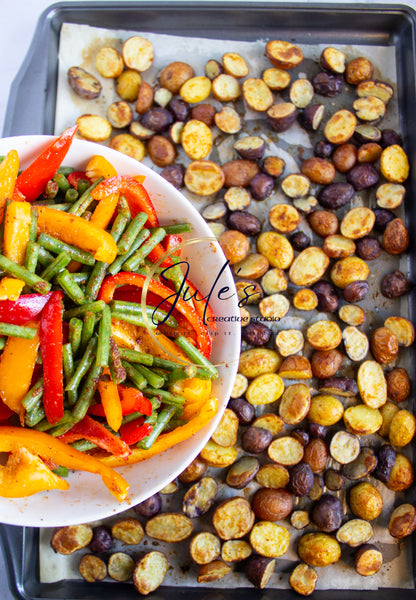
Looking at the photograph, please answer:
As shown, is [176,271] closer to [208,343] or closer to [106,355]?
[208,343]

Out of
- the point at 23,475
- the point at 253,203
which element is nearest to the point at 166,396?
the point at 23,475

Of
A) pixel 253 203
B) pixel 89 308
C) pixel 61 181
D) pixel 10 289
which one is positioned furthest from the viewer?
pixel 253 203

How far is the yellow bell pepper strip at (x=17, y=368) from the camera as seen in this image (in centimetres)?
173

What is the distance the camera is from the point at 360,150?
261 cm

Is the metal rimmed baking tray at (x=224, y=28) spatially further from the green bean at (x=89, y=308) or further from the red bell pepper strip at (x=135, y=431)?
→ the red bell pepper strip at (x=135, y=431)

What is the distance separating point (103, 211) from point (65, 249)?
200 mm

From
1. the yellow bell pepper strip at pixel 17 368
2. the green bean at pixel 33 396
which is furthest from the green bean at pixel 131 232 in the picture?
the green bean at pixel 33 396

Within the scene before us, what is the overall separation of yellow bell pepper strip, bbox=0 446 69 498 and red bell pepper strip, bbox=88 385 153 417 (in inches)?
9.7

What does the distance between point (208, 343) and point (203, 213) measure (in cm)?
79

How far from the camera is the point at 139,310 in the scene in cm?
191

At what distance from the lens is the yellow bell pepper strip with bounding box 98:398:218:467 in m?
1.93

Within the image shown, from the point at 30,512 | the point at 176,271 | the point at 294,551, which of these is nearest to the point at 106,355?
the point at 176,271

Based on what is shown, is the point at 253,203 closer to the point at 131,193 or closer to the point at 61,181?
A: the point at 131,193

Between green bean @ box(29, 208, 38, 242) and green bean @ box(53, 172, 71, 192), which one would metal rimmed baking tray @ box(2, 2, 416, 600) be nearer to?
green bean @ box(53, 172, 71, 192)
